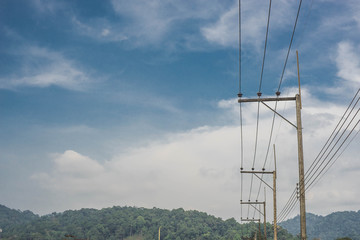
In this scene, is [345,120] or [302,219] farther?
[302,219]

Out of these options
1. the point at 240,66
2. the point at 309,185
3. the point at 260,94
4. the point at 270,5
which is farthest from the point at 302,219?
the point at 270,5

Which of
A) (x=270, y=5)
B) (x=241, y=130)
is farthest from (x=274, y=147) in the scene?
(x=270, y=5)

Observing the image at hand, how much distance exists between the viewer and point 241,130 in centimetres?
2311

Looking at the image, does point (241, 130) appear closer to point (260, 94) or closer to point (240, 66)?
point (260, 94)

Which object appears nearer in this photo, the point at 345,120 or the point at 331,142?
the point at 345,120

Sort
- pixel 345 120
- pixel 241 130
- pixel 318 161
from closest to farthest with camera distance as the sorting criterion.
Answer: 1. pixel 345 120
2. pixel 318 161
3. pixel 241 130

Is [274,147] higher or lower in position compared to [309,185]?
higher

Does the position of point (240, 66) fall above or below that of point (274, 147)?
below

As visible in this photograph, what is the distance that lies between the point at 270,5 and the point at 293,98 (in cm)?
753

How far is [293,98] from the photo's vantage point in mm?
18375

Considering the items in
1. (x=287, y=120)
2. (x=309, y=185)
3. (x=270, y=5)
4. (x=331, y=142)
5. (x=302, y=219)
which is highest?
(x=270, y=5)

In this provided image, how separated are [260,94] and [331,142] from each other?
399 cm

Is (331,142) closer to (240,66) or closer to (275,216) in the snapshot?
(240,66)

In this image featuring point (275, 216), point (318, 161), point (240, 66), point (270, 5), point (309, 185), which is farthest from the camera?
point (275, 216)
